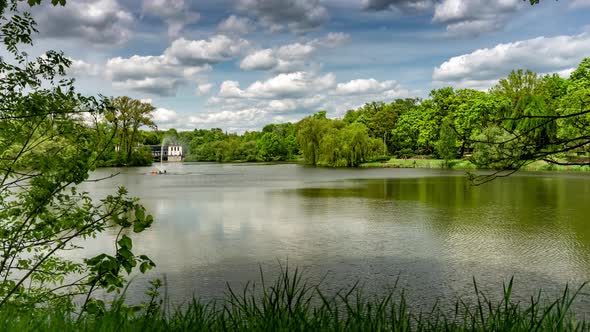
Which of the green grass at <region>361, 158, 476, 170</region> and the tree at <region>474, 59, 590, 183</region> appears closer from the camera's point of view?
the tree at <region>474, 59, 590, 183</region>

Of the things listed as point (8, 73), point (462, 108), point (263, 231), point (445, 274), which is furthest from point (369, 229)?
point (462, 108)

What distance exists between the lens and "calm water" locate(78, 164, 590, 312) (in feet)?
21.2

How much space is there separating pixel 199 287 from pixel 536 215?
10.2 metres

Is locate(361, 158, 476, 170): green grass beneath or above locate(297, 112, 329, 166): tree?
beneath

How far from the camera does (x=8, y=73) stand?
2.84 meters

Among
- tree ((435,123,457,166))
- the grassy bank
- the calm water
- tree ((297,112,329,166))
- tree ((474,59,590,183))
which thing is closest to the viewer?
tree ((474,59,590,183))

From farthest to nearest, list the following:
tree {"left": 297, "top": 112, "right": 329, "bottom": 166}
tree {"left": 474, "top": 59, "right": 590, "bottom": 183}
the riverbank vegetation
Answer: tree {"left": 297, "top": 112, "right": 329, "bottom": 166} < tree {"left": 474, "top": 59, "right": 590, "bottom": 183} < the riverbank vegetation

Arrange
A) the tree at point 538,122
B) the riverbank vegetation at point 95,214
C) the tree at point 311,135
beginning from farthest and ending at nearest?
the tree at point 311,135, the tree at point 538,122, the riverbank vegetation at point 95,214

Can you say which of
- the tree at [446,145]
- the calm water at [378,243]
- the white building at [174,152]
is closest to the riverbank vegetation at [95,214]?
the calm water at [378,243]

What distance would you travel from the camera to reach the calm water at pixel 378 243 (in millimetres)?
6473

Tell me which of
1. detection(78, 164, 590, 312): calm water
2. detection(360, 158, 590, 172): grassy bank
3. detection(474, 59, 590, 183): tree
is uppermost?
detection(474, 59, 590, 183): tree

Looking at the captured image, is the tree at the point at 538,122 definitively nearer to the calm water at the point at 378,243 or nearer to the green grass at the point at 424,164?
the calm water at the point at 378,243

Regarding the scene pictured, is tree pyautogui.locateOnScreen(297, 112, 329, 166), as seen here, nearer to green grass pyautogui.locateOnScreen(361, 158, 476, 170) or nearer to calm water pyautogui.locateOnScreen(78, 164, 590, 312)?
green grass pyautogui.locateOnScreen(361, 158, 476, 170)

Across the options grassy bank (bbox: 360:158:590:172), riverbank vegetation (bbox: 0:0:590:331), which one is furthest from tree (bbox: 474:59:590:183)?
grassy bank (bbox: 360:158:590:172)
